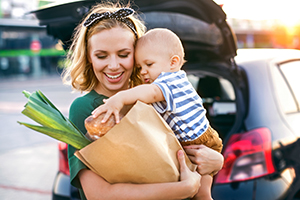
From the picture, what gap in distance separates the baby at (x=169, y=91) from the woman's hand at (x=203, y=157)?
0.10 ft

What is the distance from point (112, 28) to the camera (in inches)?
56.1

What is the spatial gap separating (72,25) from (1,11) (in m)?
21.1

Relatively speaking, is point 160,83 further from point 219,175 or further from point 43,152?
point 43,152

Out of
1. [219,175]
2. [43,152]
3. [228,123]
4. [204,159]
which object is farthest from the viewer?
[43,152]

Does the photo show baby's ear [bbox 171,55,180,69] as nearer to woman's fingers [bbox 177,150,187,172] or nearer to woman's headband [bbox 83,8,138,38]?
woman's headband [bbox 83,8,138,38]

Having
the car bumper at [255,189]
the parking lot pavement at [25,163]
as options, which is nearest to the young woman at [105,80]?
the car bumper at [255,189]

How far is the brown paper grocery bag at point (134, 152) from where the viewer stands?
108 cm

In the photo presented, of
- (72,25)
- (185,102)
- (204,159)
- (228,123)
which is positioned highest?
(72,25)

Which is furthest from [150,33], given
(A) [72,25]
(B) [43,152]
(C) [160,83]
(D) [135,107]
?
(B) [43,152]

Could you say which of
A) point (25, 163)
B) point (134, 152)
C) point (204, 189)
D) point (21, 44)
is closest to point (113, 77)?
point (134, 152)

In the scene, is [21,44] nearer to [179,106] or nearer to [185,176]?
[179,106]

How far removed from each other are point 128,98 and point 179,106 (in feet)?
0.77

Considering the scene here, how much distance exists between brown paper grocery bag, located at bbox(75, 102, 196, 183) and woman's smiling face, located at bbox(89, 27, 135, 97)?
14.9 inches

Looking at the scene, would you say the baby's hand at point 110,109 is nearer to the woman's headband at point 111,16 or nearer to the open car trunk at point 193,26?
the woman's headband at point 111,16
